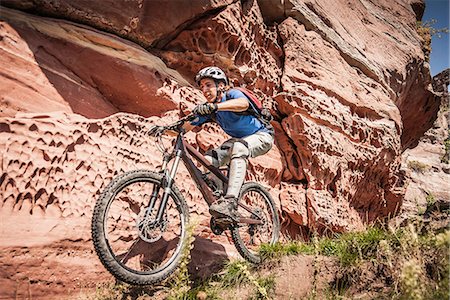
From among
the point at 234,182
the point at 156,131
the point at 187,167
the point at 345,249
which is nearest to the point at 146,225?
the point at 187,167

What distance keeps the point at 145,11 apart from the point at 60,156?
132 inches

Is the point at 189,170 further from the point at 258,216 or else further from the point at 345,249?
the point at 345,249

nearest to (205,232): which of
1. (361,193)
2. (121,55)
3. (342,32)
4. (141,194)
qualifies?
(141,194)

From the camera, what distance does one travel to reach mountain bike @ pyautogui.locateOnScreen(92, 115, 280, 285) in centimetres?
322

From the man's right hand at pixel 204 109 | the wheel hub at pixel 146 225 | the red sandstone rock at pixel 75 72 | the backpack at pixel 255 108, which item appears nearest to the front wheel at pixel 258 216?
the backpack at pixel 255 108

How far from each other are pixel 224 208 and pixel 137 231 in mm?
1114

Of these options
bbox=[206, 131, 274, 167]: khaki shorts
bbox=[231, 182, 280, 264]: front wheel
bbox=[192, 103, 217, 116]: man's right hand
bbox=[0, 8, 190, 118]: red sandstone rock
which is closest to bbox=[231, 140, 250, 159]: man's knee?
bbox=[206, 131, 274, 167]: khaki shorts

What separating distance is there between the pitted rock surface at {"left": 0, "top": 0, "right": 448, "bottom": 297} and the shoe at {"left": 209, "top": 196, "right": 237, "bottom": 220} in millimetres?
1114

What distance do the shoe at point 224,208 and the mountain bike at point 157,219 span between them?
7cm

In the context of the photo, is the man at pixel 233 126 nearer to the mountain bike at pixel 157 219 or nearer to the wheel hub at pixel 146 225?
the mountain bike at pixel 157 219

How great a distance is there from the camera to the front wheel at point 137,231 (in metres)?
3.15

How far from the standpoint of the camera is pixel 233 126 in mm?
4789

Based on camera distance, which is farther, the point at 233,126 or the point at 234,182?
the point at 233,126

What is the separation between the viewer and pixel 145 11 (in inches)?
239
